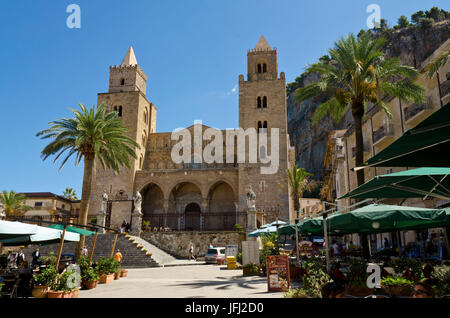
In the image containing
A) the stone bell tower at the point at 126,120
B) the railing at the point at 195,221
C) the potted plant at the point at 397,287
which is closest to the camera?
the potted plant at the point at 397,287

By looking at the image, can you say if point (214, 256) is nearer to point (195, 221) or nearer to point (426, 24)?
point (195, 221)

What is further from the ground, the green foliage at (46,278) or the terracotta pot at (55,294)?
the green foliage at (46,278)

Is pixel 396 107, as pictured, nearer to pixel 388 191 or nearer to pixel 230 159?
pixel 388 191

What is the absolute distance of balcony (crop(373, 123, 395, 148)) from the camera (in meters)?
21.4

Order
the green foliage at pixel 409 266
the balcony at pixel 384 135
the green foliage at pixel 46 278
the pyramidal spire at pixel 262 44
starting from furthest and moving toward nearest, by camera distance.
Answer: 1. the pyramidal spire at pixel 262 44
2. the balcony at pixel 384 135
3. the green foliage at pixel 46 278
4. the green foliage at pixel 409 266

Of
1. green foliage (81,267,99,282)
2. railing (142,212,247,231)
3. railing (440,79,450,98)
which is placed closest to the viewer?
green foliage (81,267,99,282)

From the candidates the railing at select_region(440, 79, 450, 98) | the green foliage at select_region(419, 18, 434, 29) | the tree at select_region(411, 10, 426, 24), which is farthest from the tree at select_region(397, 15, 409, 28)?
the railing at select_region(440, 79, 450, 98)

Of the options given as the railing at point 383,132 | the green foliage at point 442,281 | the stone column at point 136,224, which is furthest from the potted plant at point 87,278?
the railing at point 383,132

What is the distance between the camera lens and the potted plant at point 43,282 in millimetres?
9234

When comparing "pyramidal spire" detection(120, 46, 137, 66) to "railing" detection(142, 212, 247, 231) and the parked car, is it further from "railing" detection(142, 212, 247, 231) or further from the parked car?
the parked car

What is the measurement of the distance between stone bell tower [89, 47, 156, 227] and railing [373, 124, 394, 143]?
947 inches

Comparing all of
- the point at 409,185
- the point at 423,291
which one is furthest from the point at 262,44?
Result: the point at 423,291
